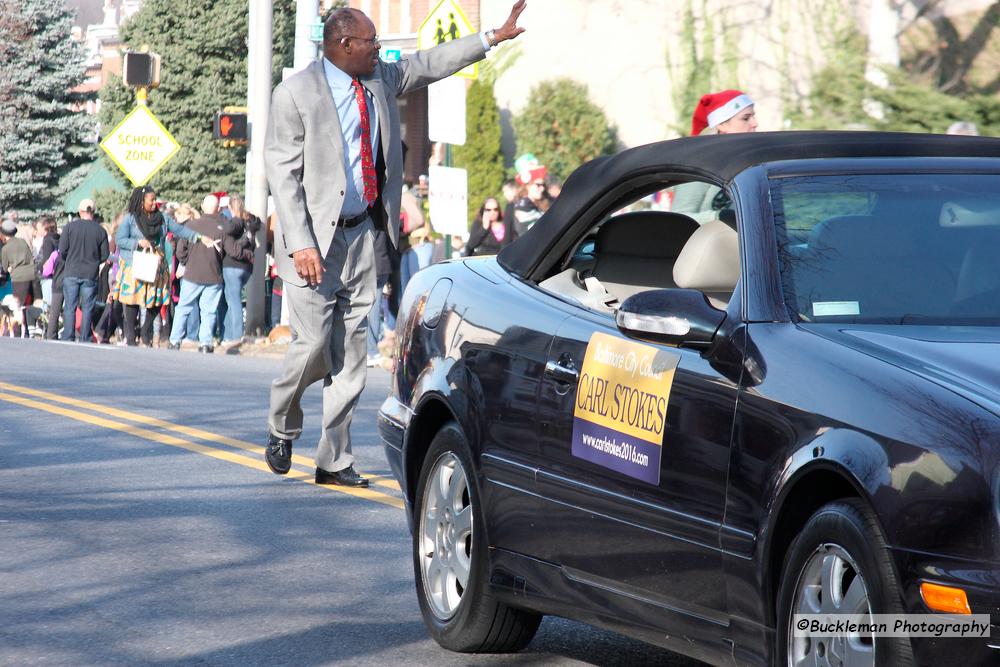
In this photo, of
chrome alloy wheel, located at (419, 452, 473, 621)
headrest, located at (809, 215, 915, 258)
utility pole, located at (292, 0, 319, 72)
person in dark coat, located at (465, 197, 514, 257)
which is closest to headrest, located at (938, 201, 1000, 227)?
headrest, located at (809, 215, 915, 258)

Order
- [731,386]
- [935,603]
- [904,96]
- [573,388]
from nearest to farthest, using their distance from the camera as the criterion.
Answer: [935,603]
[731,386]
[573,388]
[904,96]

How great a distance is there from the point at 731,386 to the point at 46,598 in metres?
3.00

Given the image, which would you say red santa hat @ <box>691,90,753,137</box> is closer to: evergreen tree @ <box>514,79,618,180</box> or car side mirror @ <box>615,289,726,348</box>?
car side mirror @ <box>615,289,726,348</box>

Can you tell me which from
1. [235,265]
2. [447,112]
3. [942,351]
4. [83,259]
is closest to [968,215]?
[942,351]

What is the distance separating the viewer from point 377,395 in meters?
14.4

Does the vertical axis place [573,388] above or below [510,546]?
above

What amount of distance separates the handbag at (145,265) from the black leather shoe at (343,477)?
14548mm

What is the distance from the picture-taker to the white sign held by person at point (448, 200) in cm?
1889

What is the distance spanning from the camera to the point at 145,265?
23.3 meters

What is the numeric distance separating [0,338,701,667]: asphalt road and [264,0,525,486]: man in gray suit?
613mm

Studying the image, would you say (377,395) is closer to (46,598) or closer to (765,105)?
(46,598)

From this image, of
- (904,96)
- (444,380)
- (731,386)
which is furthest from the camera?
(904,96)

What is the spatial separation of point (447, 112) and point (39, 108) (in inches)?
1377

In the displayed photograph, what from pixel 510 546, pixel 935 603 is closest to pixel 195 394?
pixel 510 546
